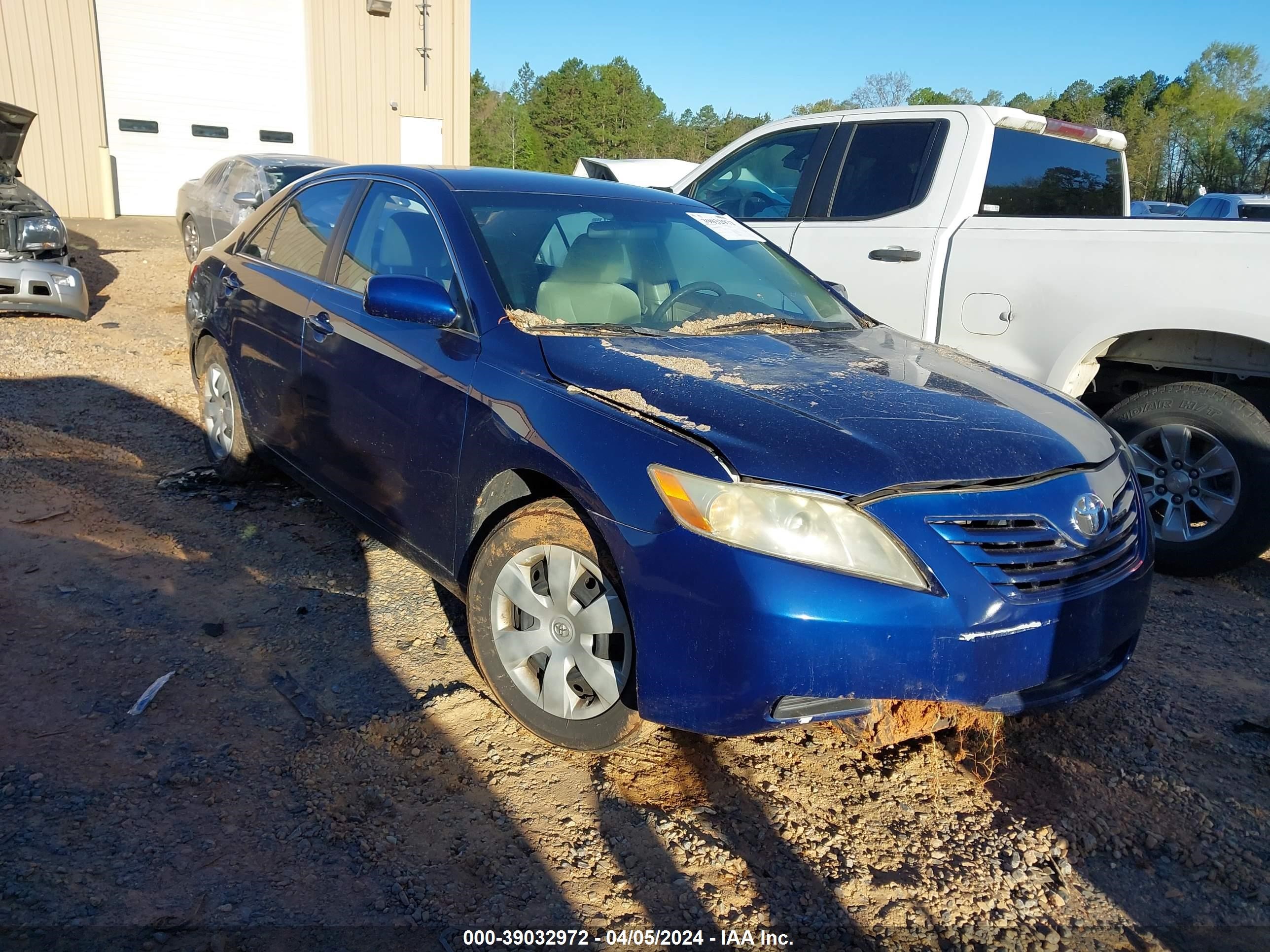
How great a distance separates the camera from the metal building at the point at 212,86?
16.4 metres

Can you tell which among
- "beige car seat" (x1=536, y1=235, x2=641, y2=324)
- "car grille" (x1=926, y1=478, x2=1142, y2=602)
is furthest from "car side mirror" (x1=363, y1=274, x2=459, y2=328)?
"car grille" (x1=926, y1=478, x2=1142, y2=602)

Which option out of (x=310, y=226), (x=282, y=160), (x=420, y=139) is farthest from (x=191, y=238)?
(x=310, y=226)

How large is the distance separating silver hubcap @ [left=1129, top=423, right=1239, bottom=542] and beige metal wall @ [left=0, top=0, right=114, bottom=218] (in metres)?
18.0

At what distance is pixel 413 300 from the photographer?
304 centimetres

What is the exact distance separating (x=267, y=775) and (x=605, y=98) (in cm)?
6271

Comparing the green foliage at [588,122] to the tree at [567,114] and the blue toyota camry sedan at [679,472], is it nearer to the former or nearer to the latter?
the tree at [567,114]

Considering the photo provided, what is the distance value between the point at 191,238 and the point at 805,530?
12.6 metres

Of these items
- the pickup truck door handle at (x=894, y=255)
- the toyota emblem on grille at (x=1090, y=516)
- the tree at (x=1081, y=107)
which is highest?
the tree at (x=1081, y=107)

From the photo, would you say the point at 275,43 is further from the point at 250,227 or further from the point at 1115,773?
the point at 1115,773

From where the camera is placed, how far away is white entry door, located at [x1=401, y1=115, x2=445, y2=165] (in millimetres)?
20031

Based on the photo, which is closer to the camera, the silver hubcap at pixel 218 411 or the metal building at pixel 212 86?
the silver hubcap at pixel 218 411

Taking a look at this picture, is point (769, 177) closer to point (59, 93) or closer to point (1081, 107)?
point (59, 93)

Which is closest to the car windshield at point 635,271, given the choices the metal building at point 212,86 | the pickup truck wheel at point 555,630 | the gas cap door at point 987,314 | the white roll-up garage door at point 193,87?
the pickup truck wheel at point 555,630

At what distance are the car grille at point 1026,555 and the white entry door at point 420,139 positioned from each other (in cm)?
1943
